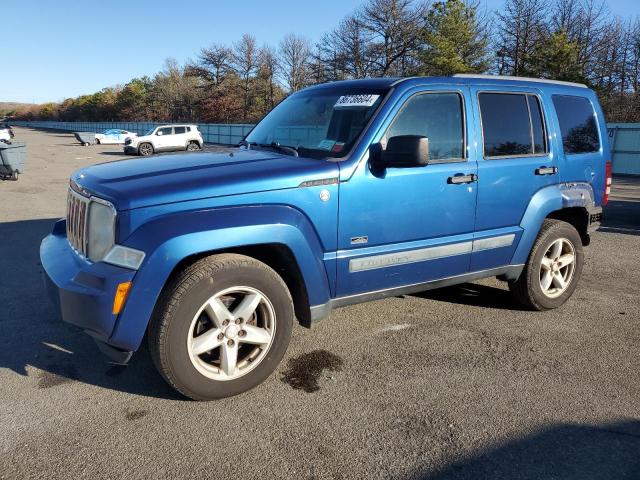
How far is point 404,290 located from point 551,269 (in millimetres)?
1783

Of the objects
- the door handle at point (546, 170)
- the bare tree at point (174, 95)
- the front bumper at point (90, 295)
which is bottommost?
the front bumper at point (90, 295)

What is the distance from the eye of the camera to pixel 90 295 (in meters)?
2.74

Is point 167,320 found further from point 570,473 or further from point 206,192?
point 570,473

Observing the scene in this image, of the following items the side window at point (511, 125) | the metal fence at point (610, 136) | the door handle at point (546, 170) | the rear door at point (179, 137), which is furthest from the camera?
the rear door at point (179, 137)

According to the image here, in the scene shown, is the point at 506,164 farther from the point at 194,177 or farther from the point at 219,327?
the point at 219,327

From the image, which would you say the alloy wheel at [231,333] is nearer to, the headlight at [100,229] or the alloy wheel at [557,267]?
the headlight at [100,229]

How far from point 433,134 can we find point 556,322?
2098 mm

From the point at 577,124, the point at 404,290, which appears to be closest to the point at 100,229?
the point at 404,290

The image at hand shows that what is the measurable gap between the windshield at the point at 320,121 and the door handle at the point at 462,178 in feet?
2.58

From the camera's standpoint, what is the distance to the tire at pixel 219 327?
285 cm

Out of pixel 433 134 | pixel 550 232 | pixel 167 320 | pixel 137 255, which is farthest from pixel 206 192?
→ pixel 550 232

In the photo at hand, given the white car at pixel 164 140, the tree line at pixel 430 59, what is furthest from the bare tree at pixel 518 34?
the white car at pixel 164 140

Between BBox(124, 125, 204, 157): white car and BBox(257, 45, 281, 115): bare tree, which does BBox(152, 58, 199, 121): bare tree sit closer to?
BBox(257, 45, 281, 115): bare tree

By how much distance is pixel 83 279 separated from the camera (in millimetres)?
2844
